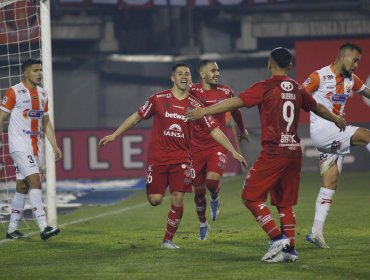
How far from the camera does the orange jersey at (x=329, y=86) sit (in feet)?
38.7

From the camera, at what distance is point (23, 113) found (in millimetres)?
13008

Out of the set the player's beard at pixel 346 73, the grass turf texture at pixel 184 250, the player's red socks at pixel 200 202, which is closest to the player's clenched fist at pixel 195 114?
the grass turf texture at pixel 184 250

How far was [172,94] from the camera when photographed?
1189cm

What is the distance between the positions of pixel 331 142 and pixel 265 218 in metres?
2.24

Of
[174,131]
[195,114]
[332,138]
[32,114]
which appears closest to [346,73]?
[332,138]

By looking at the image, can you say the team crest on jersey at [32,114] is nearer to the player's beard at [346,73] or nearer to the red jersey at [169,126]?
the red jersey at [169,126]

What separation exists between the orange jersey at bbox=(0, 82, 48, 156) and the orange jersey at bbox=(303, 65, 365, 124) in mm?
3392

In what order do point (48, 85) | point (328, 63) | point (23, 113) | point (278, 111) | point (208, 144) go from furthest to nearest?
point (328, 63) → point (48, 85) → point (208, 144) → point (23, 113) → point (278, 111)

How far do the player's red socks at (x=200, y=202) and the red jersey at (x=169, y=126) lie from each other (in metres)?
1.27

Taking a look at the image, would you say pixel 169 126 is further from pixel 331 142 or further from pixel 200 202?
pixel 331 142

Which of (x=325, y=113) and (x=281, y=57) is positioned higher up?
(x=281, y=57)

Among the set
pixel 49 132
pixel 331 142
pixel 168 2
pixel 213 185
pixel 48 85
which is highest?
pixel 168 2

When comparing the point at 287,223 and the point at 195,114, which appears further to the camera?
the point at 287,223

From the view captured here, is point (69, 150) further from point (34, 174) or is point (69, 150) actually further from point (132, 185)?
point (34, 174)
